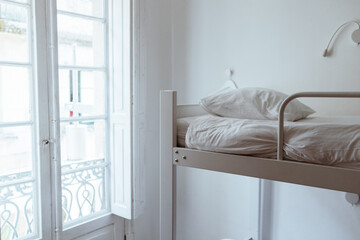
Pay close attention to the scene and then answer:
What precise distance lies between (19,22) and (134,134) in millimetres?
1040

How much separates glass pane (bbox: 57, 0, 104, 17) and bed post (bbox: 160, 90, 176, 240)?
3.53 feet

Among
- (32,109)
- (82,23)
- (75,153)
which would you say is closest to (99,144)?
(75,153)

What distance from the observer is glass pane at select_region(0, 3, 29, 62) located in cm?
190

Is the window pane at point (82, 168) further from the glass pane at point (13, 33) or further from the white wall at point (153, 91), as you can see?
the glass pane at point (13, 33)

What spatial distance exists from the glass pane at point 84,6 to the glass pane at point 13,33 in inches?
11.2

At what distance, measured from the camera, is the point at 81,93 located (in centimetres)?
234

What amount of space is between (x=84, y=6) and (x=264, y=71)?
1.35 meters

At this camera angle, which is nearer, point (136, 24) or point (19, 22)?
point (19, 22)

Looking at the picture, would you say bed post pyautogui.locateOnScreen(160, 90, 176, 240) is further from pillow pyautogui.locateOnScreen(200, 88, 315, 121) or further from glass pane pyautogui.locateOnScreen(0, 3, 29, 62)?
glass pane pyautogui.locateOnScreen(0, 3, 29, 62)

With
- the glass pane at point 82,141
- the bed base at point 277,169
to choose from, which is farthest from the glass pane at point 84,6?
the bed base at point 277,169

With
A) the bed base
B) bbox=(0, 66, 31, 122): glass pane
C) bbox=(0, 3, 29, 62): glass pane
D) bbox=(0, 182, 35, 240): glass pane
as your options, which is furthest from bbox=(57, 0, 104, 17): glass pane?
the bed base

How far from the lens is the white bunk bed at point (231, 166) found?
124 cm

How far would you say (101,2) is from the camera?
243 centimetres

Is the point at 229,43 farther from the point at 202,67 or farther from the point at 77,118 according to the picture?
the point at 77,118
